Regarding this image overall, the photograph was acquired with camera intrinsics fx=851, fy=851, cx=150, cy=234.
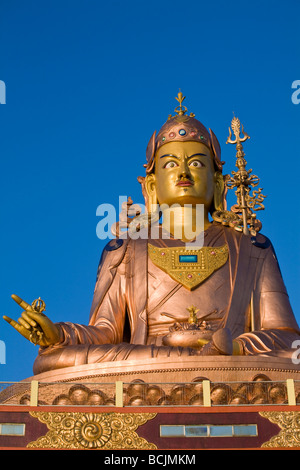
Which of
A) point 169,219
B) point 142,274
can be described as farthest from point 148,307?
point 169,219

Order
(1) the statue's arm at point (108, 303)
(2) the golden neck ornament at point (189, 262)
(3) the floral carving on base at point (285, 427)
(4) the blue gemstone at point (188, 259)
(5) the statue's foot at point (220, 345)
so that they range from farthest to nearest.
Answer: (4) the blue gemstone at point (188, 259) < (2) the golden neck ornament at point (189, 262) < (1) the statue's arm at point (108, 303) < (5) the statue's foot at point (220, 345) < (3) the floral carving on base at point (285, 427)

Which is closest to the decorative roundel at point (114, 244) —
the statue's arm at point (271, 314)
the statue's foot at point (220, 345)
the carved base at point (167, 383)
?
the statue's arm at point (271, 314)

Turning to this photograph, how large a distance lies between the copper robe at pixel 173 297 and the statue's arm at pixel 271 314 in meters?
0.01

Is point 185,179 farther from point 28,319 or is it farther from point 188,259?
point 28,319

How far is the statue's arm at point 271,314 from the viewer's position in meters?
9.20

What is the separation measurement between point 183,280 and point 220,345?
203 cm

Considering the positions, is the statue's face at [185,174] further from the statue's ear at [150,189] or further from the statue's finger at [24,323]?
the statue's finger at [24,323]

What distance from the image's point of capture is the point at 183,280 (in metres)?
10.4

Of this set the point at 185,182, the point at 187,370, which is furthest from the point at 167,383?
the point at 185,182

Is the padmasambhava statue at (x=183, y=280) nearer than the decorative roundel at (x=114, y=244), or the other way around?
the padmasambhava statue at (x=183, y=280)

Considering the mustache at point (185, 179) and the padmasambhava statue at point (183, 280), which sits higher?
the mustache at point (185, 179)

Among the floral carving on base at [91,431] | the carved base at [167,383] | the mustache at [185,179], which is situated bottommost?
the floral carving on base at [91,431]

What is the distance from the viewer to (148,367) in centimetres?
855

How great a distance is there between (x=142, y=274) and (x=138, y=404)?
3.20 metres
